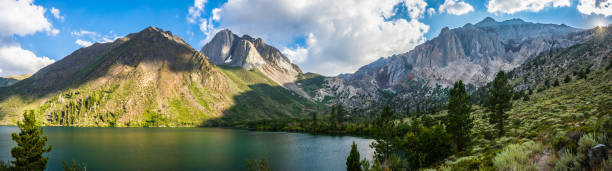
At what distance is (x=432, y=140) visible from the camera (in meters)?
50.1

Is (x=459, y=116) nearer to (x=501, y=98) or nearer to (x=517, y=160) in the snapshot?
(x=501, y=98)

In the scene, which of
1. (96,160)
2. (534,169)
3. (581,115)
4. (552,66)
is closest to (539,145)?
(534,169)

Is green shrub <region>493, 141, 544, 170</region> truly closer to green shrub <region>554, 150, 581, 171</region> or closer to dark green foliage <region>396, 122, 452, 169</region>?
green shrub <region>554, 150, 581, 171</region>

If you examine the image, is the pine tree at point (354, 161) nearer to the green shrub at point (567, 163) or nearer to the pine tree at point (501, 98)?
the green shrub at point (567, 163)

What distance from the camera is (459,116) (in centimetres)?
4922

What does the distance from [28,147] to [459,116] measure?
63.5 m

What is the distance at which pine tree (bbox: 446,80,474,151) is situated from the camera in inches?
1946

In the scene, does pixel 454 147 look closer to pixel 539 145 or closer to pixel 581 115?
pixel 581 115

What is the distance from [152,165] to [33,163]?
105 feet

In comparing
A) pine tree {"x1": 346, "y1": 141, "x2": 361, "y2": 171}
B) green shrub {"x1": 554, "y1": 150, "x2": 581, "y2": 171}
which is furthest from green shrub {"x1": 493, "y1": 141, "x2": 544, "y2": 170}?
pine tree {"x1": 346, "y1": 141, "x2": 361, "y2": 171}

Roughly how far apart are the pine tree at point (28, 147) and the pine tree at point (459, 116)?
61593mm

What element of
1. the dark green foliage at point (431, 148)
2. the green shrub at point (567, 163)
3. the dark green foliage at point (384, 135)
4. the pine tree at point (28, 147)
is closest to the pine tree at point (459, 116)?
the dark green foliage at point (431, 148)

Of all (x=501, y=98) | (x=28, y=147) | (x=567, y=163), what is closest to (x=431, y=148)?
(x=501, y=98)

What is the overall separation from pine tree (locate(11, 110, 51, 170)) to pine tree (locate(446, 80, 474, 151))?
202 feet
